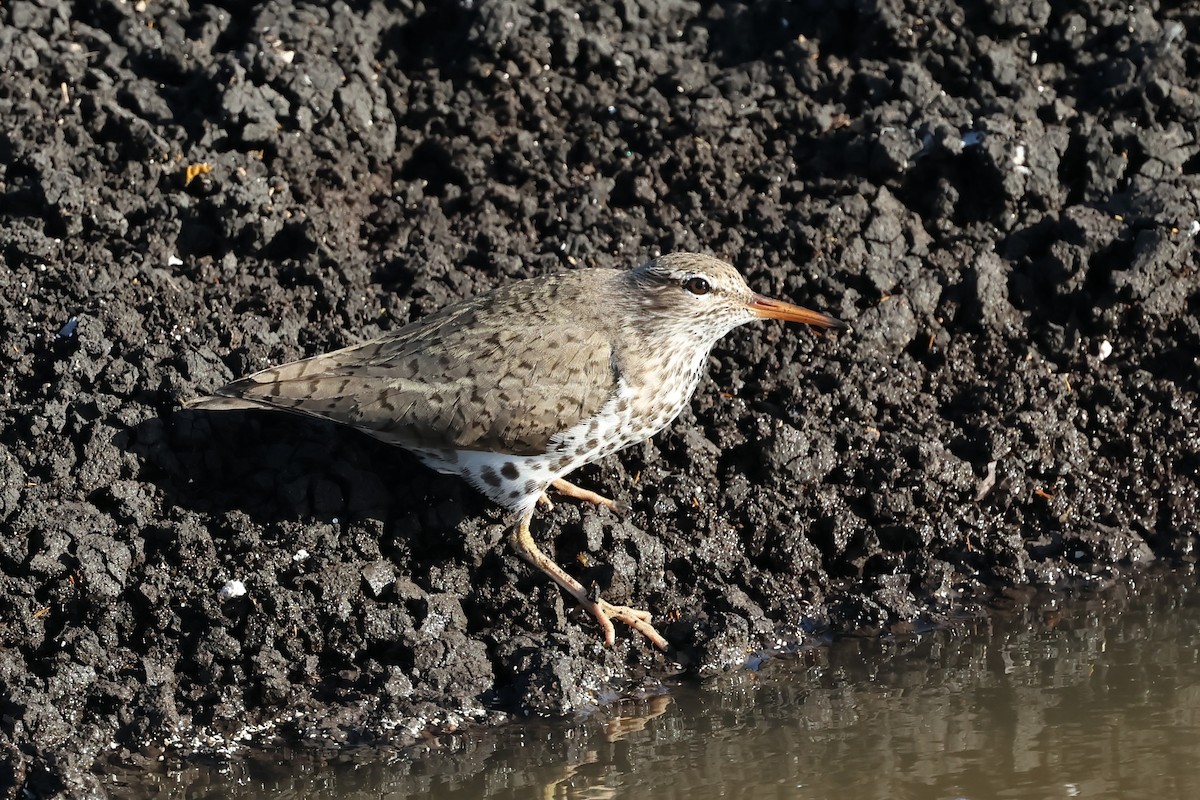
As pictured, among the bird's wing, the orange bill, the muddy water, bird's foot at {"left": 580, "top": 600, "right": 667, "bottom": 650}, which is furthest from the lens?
the orange bill

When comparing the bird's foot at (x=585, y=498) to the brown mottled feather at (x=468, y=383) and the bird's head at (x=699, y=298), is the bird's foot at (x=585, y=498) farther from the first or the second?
the bird's head at (x=699, y=298)

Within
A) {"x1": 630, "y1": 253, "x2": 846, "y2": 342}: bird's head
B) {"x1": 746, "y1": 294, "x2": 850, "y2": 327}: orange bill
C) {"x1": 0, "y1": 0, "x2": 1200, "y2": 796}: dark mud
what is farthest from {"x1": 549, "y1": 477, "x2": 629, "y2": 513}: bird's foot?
{"x1": 746, "y1": 294, "x2": 850, "y2": 327}: orange bill

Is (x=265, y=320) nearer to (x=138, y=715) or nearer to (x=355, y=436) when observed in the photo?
(x=355, y=436)

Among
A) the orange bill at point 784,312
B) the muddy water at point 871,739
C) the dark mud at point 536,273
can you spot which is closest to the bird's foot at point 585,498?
the dark mud at point 536,273

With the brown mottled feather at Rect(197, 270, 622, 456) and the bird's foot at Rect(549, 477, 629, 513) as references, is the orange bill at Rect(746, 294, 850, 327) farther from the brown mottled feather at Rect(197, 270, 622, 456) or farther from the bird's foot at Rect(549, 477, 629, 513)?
the bird's foot at Rect(549, 477, 629, 513)

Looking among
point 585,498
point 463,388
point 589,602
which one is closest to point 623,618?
point 589,602

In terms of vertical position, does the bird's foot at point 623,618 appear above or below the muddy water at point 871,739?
above
